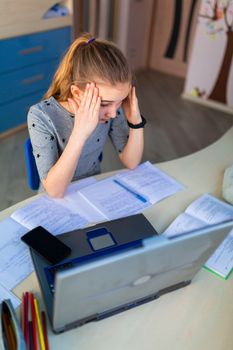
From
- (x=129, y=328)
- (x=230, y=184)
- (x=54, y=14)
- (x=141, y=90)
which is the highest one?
(x=54, y=14)

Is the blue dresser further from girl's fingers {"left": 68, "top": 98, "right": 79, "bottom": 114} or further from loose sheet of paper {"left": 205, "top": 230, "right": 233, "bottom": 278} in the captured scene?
loose sheet of paper {"left": 205, "top": 230, "right": 233, "bottom": 278}

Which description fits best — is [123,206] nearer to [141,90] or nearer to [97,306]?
[97,306]

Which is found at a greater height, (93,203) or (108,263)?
(108,263)

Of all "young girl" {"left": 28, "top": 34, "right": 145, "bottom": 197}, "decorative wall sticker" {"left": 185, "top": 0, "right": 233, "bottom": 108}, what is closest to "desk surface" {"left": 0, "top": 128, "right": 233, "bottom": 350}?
"young girl" {"left": 28, "top": 34, "right": 145, "bottom": 197}

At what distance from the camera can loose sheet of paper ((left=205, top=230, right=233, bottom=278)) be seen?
3.04 feet

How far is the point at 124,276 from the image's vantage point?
2.02ft

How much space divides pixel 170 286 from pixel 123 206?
34cm

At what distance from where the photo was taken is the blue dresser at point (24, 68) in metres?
2.69

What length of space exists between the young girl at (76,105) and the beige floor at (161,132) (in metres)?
1.10

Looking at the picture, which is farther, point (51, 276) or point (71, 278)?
point (51, 276)

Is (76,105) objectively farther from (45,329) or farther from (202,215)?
A: (45,329)

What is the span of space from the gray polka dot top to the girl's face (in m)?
0.18

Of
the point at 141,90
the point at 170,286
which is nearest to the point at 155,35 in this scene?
the point at 141,90

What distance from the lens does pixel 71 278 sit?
523mm
